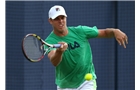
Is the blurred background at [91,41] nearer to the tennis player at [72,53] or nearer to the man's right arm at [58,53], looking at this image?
the tennis player at [72,53]

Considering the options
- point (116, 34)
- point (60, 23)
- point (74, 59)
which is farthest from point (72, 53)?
point (116, 34)

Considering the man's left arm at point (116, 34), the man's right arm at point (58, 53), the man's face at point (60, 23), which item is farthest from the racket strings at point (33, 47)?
the man's left arm at point (116, 34)

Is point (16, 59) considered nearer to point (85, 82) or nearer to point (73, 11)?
point (73, 11)

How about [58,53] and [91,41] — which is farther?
[91,41]

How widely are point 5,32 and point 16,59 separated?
0.36 meters

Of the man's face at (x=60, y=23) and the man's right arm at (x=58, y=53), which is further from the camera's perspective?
the man's face at (x=60, y=23)

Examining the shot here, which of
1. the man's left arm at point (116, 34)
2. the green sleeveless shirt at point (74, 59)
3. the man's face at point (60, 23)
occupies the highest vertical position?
the man's face at point (60, 23)

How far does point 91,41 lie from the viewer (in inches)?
296

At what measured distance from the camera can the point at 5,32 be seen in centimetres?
733

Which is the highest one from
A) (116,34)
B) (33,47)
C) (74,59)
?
(116,34)

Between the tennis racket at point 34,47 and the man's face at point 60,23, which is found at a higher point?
the man's face at point 60,23

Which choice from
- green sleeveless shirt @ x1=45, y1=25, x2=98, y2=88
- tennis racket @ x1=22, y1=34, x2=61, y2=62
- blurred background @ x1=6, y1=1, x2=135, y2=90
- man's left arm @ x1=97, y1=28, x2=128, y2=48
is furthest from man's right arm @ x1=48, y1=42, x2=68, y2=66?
blurred background @ x1=6, y1=1, x2=135, y2=90

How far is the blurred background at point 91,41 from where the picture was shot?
737 centimetres

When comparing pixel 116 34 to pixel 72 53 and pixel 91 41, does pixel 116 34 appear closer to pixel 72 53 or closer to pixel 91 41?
pixel 72 53
